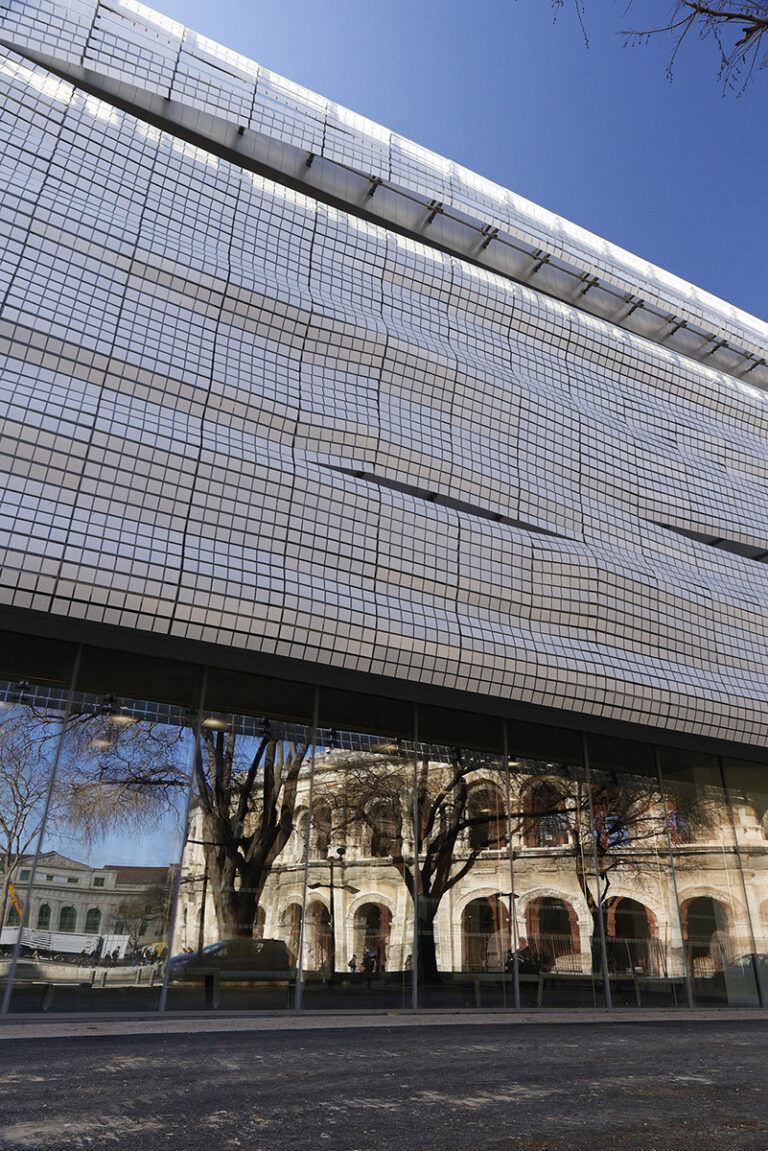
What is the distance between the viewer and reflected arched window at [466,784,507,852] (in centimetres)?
1290

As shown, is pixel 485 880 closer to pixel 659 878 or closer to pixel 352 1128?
pixel 659 878

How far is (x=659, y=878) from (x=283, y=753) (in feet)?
24.6

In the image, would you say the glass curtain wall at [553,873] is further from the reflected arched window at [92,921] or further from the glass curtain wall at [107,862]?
the reflected arched window at [92,921]

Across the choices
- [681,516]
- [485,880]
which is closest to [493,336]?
[681,516]

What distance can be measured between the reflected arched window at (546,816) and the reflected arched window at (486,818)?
1.75 ft

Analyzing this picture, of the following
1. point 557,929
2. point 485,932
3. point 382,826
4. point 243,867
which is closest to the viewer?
point 243,867

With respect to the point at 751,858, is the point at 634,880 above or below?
below

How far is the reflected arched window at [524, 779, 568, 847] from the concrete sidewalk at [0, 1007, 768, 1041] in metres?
2.56

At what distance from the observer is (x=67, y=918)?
974 centimetres

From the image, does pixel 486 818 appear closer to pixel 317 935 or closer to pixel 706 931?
pixel 317 935

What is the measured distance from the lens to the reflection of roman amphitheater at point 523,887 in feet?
37.1

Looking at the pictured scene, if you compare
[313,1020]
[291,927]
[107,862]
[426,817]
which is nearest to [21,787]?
[107,862]

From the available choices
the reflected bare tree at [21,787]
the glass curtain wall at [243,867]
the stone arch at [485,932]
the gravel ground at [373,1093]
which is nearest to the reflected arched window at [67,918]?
the reflected bare tree at [21,787]

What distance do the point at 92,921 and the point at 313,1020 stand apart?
10.2 ft
